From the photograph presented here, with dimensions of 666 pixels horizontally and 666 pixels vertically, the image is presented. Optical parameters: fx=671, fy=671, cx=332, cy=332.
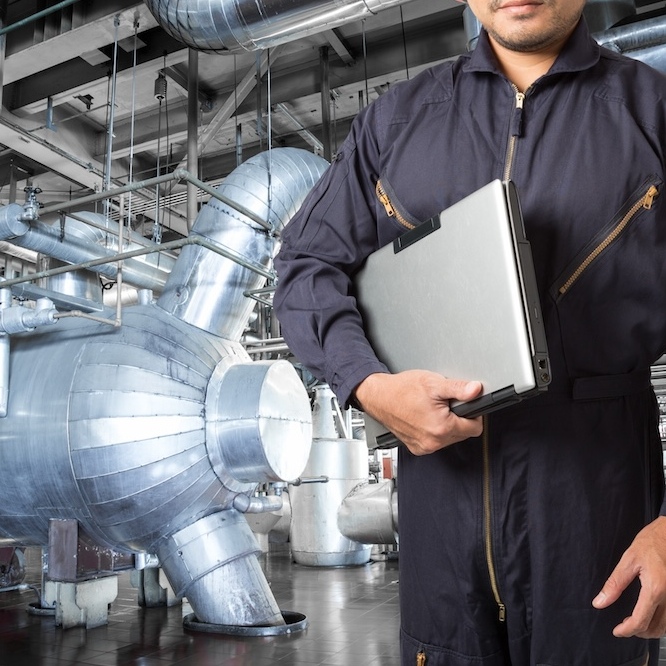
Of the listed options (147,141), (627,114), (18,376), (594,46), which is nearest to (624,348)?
(627,114)

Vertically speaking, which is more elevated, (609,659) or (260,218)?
(260,218)

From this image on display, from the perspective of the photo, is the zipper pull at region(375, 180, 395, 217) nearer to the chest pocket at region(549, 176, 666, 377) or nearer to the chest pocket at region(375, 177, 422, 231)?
the chest pocket at region(375, 177, 422, 231)

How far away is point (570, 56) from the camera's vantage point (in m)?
0.85

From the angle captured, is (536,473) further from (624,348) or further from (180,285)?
(180,285)

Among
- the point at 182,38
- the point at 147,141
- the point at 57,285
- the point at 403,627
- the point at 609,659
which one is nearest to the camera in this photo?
the point at 609,659

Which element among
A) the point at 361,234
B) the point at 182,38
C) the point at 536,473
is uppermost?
the point at 182,38

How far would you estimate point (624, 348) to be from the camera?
2.65ft

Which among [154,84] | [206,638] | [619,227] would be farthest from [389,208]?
[154,84]

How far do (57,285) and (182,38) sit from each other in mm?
2120

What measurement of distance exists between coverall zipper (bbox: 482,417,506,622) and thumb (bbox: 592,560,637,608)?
0.14 metres

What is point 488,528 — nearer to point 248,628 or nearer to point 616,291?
point 616,291

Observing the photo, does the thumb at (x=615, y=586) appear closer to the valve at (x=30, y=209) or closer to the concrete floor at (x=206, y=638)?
the concrete floor at (x=206, y=638)

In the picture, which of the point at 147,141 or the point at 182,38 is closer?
the point at 182,38

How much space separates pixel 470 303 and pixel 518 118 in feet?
0.92
